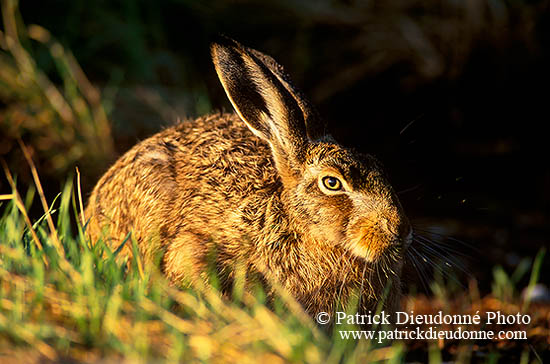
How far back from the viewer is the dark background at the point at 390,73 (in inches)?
282

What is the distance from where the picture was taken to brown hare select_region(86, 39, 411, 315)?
13.4ft

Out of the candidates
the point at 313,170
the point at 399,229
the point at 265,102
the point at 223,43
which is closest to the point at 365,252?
the point at 399,229

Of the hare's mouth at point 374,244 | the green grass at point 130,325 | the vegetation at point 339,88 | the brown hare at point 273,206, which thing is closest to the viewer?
the green grass at point 130,325

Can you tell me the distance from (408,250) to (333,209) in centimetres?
58

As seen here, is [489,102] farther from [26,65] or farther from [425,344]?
[26,65]

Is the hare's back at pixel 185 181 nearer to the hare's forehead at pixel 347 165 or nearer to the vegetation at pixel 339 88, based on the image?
the hare's forehead at pixel 347 165

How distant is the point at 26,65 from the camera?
665 cm

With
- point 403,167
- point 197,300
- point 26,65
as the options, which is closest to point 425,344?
point 197,300

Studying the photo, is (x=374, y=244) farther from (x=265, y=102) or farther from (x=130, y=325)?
(x=130, y=325)

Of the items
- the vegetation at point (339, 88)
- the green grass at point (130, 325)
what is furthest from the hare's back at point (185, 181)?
the green grass at point (130, 325)
